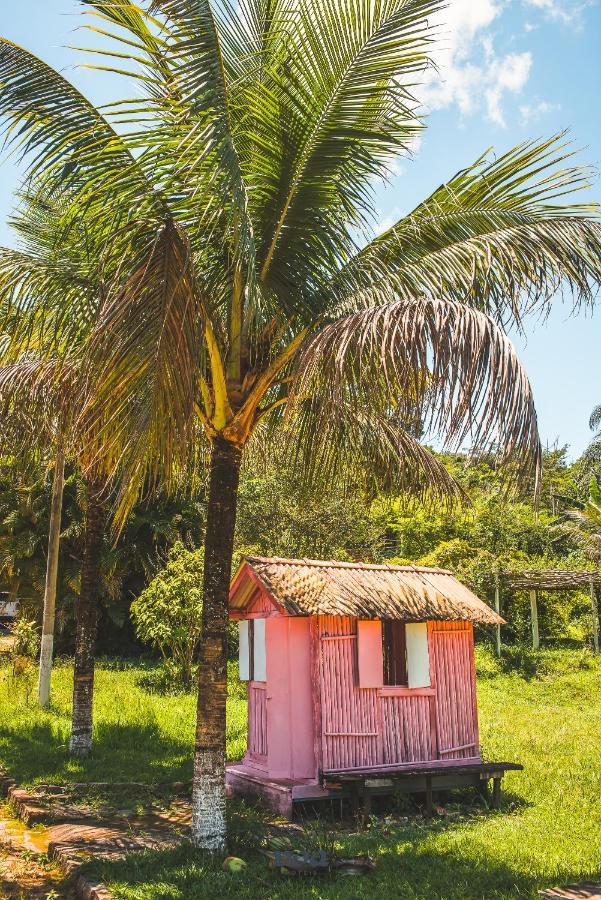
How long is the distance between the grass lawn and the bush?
3.39ft

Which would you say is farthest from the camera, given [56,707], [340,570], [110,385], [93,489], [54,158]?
[56,707]

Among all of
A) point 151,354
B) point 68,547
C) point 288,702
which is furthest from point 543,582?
point 151,354

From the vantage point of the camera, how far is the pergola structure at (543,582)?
18797 millimetres

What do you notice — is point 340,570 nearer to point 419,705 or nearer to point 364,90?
point 419,705

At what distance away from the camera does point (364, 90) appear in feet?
19.7

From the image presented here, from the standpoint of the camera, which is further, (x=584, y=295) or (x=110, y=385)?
(x=584, y=295)

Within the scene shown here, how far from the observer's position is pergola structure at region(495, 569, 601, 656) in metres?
18.8

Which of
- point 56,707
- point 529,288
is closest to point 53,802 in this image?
point 56,707

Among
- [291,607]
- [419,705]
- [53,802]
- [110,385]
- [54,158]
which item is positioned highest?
[54,158]

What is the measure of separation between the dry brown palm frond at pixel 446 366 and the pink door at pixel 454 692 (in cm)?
509

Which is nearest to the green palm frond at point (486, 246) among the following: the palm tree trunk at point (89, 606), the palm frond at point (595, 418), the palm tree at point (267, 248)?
the palm tree at point (267, 248)

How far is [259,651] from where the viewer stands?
946 cm

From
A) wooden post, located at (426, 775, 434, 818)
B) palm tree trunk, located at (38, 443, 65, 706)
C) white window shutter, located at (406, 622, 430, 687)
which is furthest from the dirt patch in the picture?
palm tree trunk, located at (38, 443, 65, 706)

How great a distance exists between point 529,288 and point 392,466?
3173 mm
